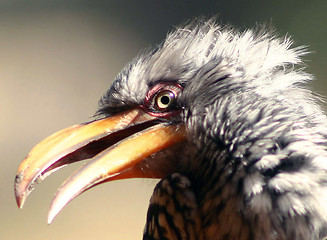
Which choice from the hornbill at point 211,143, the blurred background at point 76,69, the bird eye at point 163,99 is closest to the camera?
the hornbill at point 211,143

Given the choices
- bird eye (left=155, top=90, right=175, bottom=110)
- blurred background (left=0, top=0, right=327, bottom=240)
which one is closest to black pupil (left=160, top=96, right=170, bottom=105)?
bird eye (left=155, top=90, right=175, bottom=110)

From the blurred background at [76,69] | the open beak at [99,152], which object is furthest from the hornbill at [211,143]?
the blurred background at [76,69]

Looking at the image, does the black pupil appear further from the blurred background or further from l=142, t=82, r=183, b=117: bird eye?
the blurred background

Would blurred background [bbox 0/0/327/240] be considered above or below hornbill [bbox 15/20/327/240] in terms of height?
above

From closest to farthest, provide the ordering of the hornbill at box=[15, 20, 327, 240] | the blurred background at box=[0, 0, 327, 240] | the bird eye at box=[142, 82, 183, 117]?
the hornbill at box=[15, 20, 327, 240] < the bird eye at box=[142, 82, 183, 117] < the blurred background at box=[0, 0, 327, 240]

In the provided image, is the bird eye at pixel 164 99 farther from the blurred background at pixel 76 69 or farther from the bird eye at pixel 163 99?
the blurred background at pixel 76 69

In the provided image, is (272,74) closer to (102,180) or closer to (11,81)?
(102,180)

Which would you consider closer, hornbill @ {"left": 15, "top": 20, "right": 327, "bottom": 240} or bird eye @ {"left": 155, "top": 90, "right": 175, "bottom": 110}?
hornbill @ {"left": 15, "top": 20, "right": 327, "bottom": 240}

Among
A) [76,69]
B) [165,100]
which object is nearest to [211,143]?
[165,100]

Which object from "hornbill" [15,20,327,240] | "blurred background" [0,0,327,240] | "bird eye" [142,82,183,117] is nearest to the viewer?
"hornbill" [15,20,327,240]
